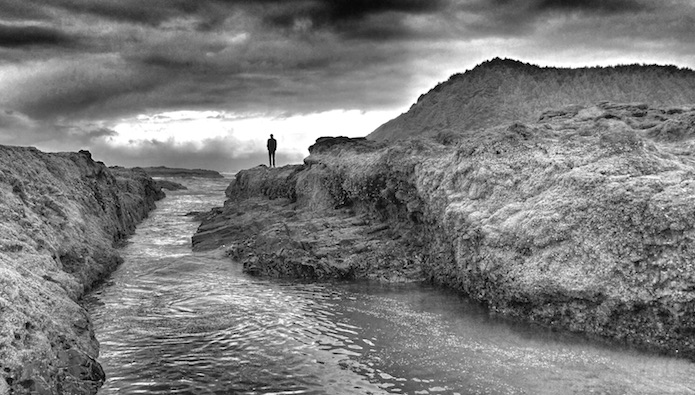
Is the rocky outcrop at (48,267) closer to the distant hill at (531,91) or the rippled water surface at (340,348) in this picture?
the rippled water surface at (340,348)

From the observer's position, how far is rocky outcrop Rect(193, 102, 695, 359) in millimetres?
9133

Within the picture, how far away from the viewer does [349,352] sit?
29.2ft

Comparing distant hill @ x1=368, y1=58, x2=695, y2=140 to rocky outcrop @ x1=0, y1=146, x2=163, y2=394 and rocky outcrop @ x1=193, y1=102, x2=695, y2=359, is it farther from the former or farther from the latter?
rocky outcrop @ x1=0, y1=146, x2=163, y2=394

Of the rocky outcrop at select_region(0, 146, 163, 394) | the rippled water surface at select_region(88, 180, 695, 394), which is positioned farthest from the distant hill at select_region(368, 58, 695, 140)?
Result: the rippled water surface at select_region(88, 180, 695, 394)

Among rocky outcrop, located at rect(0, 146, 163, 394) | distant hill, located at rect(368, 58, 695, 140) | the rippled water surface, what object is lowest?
the rippled water surface

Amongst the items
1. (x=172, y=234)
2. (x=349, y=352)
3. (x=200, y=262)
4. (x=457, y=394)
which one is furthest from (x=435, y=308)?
(x=172, y=234)

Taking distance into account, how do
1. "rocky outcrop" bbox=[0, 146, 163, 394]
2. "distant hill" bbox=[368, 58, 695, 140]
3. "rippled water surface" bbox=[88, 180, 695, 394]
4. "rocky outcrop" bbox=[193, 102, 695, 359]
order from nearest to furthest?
"rocky outcrop" bbox=[0, 146, 163, 394]
"rippled water surface" bbox=[88, 180, 695, 394]
"rocky outcrop" bbox=[193, 102, 695, 359]
"distant hill" bbox=[368, 58, 695, 140]

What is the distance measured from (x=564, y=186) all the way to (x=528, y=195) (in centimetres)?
90

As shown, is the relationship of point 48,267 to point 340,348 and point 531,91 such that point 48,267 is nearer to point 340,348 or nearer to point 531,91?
→ point 340,348

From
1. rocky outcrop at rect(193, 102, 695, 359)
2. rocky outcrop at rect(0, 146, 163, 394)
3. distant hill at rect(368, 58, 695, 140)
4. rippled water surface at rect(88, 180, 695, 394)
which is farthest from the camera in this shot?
distant hill at rect(368, 58, 695, 140)

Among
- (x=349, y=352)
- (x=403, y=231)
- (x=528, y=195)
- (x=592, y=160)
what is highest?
(x=592, y=160)

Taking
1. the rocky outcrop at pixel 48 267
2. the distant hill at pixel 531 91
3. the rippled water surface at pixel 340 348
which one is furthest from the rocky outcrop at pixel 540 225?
the distant hill at pixel 531 91

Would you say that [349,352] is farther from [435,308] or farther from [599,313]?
[599,313]

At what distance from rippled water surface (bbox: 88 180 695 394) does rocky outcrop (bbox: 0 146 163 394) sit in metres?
0.60
